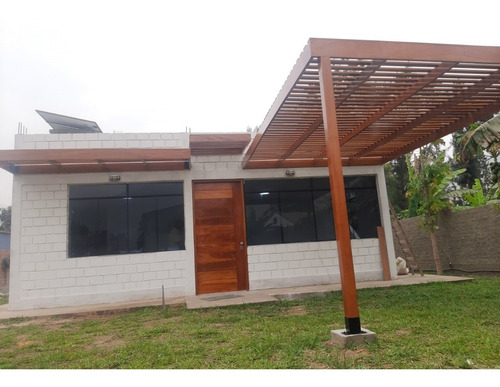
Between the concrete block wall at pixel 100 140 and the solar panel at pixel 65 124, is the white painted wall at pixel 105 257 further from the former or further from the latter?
the solar panel at pixel 65 124

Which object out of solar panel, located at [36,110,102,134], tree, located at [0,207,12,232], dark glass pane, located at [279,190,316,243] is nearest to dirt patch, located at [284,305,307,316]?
dark glass pane, located at [279,190,316,243]

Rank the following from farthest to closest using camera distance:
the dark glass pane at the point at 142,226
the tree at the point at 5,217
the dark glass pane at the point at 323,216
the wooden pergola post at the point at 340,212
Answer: the tree at the point at 5,217 → the dark glass pane at the point at 323,216 → the dark glass pane at the point at 142,226 → the wooden pergola post at the point at 340,212

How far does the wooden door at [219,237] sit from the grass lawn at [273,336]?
175 cm

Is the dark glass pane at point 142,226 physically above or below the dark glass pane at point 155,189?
below

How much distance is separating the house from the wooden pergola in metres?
0.05

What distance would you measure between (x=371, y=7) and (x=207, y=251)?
5894mm

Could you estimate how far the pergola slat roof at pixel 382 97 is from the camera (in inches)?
170

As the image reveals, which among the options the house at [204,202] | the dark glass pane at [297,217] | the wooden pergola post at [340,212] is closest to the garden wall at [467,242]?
the house at [204,202]

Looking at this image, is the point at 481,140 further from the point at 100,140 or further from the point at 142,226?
the point at 100,140

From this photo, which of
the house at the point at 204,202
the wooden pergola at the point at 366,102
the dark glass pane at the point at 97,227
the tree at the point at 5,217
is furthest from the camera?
the tree at the point at 5,217

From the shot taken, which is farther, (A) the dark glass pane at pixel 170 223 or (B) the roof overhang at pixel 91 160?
(A) the dark glass pane at pixel 170 223

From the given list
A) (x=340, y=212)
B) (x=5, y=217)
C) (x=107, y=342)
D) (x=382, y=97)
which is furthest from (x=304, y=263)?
(x=5, y=217)

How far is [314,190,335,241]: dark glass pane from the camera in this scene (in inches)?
351
